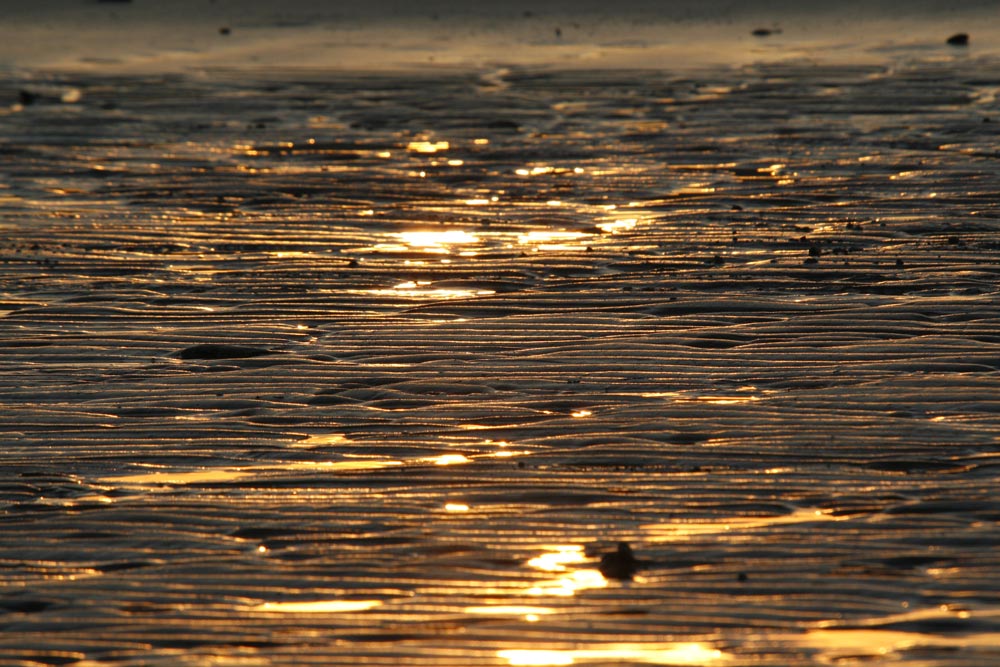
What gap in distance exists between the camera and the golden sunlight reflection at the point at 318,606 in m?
4.77

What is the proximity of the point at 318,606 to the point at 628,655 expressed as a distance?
937 millimetres

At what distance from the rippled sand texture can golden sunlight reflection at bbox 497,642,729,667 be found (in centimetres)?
1

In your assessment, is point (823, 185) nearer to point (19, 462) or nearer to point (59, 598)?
point (19, 462)

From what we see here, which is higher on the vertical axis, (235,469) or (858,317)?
(858,317)

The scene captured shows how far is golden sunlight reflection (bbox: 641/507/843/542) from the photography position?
5218 millimetres

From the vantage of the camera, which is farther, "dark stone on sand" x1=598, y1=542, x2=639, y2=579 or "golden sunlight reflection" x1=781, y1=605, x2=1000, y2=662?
"dark stone on sand" x1=598, y1=542, x2=639, y2=579

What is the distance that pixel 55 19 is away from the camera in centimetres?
2120

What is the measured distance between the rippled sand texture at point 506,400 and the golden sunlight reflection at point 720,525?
1cm

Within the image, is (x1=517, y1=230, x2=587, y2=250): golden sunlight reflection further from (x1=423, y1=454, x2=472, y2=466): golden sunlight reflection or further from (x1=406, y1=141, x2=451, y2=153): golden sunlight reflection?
(x1=423, y1=454, x2=472, y2=466): golden sunlight reflection

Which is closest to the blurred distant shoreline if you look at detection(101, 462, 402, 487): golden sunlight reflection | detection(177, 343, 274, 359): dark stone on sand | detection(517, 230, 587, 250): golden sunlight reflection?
detection(517, 230, 587, 250): golden sunlight reflection

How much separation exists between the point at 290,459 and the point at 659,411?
1.44 metres

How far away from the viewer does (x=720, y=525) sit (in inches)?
208

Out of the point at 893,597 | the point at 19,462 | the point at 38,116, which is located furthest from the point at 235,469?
the point at 38,116

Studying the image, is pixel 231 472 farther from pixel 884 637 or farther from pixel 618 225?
pixel 618 225
